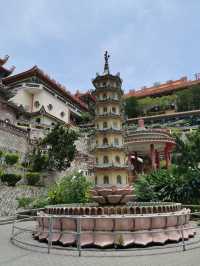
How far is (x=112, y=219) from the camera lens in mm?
11102

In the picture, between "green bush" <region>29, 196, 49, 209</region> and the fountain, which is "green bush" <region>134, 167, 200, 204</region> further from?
"green bush" <region>29, 196, 49, 209</region>

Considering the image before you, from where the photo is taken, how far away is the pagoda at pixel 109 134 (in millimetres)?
16628

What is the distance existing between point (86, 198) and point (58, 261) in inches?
511

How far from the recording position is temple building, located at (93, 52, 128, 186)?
1667cm

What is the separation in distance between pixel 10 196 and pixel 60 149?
330 inches

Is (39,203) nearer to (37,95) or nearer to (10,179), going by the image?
(10,179)

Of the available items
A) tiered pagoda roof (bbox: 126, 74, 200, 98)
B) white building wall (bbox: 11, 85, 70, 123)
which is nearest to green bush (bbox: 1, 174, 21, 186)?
white building wall (bbox: 11, 85, 70, 123)

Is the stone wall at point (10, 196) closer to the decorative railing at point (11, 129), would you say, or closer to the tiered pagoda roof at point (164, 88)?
the decorative railing at point (11, 129)

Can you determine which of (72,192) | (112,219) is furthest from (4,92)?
(112,219)

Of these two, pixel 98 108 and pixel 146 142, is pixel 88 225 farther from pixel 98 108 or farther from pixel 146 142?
pixel 146 142

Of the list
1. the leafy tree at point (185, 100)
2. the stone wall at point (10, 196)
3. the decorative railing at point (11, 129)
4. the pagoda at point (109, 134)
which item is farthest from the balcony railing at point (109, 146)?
the leafy tree at point (185, 100)

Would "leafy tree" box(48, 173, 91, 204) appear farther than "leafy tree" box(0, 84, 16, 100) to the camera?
No

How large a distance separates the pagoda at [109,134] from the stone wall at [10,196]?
9.70m

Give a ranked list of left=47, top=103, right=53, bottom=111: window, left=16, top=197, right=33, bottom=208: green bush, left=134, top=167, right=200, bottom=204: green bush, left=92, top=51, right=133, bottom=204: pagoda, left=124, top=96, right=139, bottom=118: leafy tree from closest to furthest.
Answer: left=92, top=51, right=133, bottom=204: pagoda < left=134, top=167, right=200, bottom=204: green bush < left=16, top=197, right=33, bottom=208: green bush < left=47, top=103, right=53, bottom=111: window < left=124, top=96, right=139, bottom=118: leafy tree
